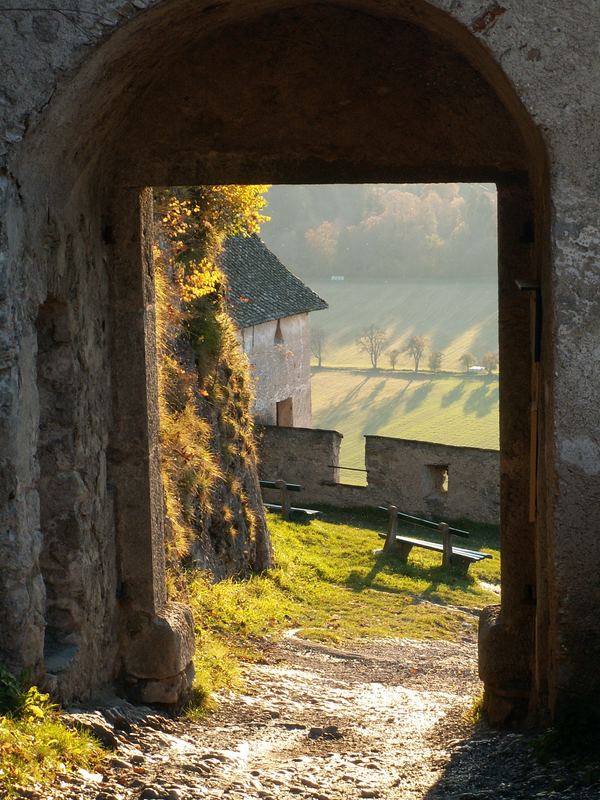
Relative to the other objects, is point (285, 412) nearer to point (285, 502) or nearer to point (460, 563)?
point (285, 502)

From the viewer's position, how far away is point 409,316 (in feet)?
167

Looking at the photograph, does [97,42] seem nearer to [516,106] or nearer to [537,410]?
[516,106]

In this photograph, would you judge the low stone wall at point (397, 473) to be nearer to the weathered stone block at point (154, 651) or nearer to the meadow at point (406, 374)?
the weathered stone block at point (154, 651)

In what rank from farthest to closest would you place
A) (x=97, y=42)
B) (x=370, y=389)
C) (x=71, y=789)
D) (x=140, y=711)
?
1. (x=370, y=389)
2. (x=140, y=711)
3. (x=97, y=42)
4. (x=71, y=789)

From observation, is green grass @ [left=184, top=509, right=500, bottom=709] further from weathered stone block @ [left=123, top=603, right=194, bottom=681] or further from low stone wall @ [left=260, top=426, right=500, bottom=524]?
low stone wall @ [left=260, top=426, right=500, bottom=524]

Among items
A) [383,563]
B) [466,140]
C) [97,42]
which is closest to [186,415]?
[383,563]

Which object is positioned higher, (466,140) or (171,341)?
(466,140)

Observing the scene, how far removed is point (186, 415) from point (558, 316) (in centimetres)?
658

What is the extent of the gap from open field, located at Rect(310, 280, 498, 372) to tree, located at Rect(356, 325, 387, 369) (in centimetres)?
34

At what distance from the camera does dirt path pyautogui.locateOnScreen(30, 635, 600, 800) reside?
4.11 metres

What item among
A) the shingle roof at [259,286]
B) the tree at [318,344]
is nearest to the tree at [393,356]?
the tree at [318,344]

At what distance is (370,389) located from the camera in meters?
41.8

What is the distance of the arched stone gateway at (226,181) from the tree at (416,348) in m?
37.9

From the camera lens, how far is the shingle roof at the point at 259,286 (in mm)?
21969
